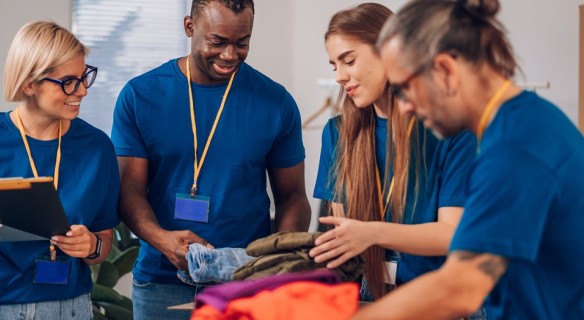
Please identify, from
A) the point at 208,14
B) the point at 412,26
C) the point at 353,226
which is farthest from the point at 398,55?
the point at 208,14

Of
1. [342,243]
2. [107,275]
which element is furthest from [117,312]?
[342,243]

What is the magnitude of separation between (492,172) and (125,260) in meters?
3.53

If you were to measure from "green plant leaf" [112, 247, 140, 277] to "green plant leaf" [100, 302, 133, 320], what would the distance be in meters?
0.32

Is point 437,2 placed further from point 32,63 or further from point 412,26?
point 32,63

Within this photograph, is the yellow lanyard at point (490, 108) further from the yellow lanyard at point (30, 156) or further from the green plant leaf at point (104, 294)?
the green plant leaf at point (104, 294)

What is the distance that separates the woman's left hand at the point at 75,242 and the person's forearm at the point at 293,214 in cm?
63

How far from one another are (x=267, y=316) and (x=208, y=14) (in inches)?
52.7

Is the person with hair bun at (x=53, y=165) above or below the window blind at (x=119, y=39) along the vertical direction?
above

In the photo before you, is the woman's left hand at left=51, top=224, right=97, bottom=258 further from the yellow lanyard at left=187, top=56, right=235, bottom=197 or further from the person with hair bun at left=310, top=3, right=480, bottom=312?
the person with hair bun at left=310, top=3, right=480, bottom=312

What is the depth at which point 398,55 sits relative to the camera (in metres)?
1.47

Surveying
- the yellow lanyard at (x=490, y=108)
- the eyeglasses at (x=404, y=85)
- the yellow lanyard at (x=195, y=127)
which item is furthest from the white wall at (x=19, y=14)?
the yellow lanyard at (x=490, y=108)

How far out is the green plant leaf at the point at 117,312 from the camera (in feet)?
14.0

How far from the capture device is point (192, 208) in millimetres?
2557

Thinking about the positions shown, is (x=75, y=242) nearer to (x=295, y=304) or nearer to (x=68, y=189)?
(x=68, y=189)
